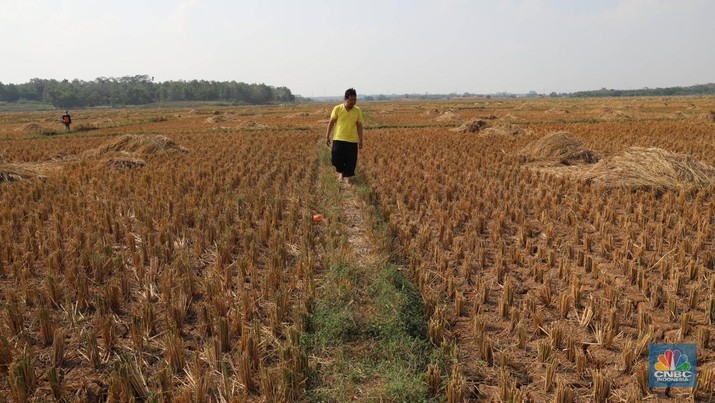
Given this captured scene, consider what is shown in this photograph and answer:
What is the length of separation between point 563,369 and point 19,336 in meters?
3.76

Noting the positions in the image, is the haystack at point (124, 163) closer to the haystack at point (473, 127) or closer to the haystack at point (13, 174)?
the haystack at point (13, 174)

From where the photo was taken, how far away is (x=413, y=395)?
7.98ft

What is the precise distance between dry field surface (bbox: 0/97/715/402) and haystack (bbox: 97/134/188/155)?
2.94m

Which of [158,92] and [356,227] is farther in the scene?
[158,92]

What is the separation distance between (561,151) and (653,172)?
2852mm

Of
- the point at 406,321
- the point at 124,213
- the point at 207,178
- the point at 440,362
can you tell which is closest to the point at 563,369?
the point at 440,362

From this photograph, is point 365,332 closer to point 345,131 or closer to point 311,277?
point 311,277

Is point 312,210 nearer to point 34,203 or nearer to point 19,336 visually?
point 19,336

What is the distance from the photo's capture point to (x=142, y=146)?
38.7 ft

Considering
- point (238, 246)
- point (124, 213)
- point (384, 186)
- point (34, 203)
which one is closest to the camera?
point (238, 246)

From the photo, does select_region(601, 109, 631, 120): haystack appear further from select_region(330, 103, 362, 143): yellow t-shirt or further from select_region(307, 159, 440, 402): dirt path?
select_region(307, 159, 440, 402): dirt path

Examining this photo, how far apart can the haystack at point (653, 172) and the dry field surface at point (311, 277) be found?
0.04m

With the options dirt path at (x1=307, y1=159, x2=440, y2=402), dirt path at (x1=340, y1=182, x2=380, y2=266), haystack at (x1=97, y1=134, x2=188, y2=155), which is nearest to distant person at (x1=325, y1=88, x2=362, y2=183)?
dirt path at (x1=340, y1=182, x2=380, y2=266)

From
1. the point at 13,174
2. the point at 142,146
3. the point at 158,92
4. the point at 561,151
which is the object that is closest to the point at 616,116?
the point at 561,151
